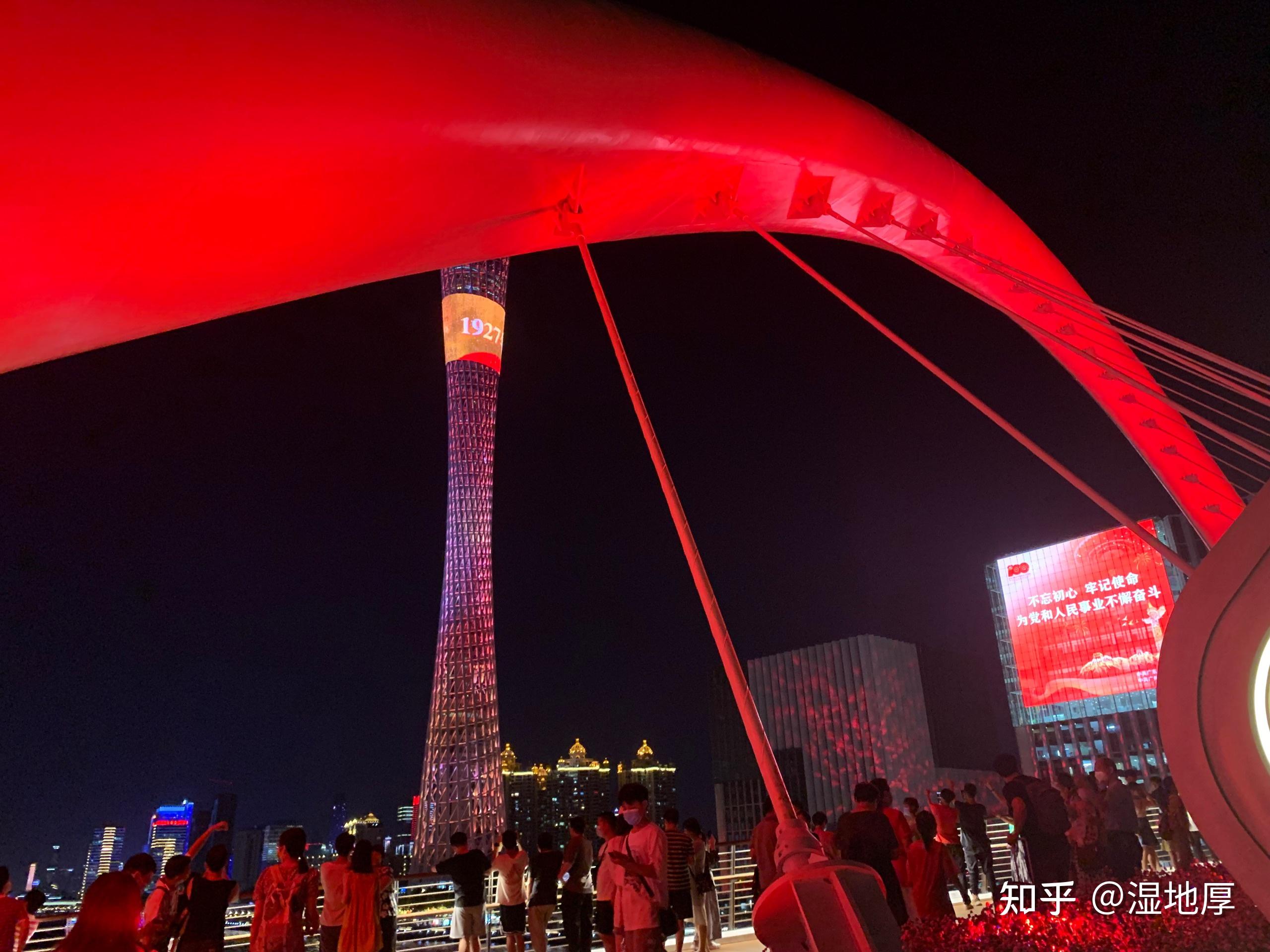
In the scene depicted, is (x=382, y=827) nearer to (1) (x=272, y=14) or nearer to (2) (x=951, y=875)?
(2) (x=951, y=875)

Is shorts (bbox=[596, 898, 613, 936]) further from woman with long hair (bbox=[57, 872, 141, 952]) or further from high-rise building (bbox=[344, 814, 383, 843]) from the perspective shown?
high-rise building (bbox=[344, 814, 383, 843])

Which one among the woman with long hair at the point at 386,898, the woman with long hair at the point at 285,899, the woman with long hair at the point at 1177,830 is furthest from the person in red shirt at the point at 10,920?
the woman with long hair at the point at 1177,830

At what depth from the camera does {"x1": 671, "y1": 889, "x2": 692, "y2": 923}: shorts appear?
5.32 m

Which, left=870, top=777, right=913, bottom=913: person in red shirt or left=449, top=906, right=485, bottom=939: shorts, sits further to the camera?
left=449, top=906, right=485, bottom=939: shorts

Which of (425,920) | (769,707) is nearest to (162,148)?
(425,920)

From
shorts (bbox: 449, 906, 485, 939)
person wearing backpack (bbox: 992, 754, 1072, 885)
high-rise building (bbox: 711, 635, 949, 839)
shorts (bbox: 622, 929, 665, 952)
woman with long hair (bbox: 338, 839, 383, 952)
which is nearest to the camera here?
shorts (bbox: 622, 929, 665, 952)

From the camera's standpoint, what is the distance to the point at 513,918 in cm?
616

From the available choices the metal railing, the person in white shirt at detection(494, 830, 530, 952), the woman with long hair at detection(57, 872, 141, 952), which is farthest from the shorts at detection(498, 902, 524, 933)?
the woman with long hair at detection(57, 872, 141, 952)

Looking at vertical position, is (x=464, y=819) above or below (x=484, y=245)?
below

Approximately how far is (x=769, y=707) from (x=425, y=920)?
36122 mm

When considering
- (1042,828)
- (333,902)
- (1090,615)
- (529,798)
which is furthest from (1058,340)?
(529,798)

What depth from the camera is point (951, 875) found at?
578 cm

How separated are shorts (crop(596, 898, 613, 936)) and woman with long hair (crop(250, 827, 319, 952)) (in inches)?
70.6

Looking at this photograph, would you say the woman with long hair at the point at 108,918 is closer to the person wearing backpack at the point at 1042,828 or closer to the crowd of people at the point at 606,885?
the crowd of people at the point at 606,885
